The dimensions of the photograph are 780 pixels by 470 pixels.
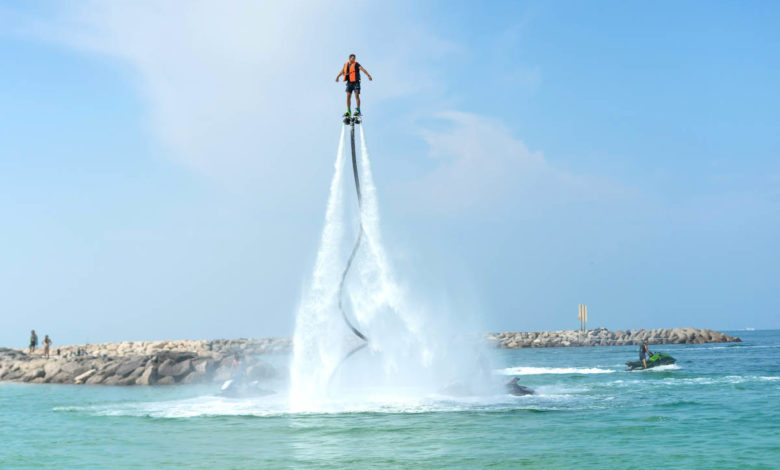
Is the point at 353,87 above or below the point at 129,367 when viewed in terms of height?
above

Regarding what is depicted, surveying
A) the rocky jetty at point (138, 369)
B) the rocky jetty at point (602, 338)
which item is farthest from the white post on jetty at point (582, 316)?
the rocky jetty at point (138, 369)

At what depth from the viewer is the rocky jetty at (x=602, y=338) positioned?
383ft

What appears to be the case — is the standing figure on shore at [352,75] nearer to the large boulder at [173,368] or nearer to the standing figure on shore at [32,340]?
the large boulder at [173,368]

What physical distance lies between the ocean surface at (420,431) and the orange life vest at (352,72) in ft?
39.9

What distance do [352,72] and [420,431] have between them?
12529 mm

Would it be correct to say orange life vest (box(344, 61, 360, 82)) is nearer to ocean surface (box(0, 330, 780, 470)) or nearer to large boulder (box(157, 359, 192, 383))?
ocean surface (box(0, 330, 780, 470))

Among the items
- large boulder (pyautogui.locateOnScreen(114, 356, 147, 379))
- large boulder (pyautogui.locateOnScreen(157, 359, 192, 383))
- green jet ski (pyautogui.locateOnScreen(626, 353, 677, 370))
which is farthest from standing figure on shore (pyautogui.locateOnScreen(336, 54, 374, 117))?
green jet ski (pyautogui.locateOnScreen(626, 353, 677, 370))

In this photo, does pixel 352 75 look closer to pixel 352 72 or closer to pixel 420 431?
pixel 352 72

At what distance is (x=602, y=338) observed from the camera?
11869 cm

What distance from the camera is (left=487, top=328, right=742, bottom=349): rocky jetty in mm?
116625

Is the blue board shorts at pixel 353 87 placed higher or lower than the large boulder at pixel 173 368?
higher

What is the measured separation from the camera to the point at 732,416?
2738cm

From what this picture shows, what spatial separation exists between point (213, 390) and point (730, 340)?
355ft

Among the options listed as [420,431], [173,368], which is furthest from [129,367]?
[420,431]
